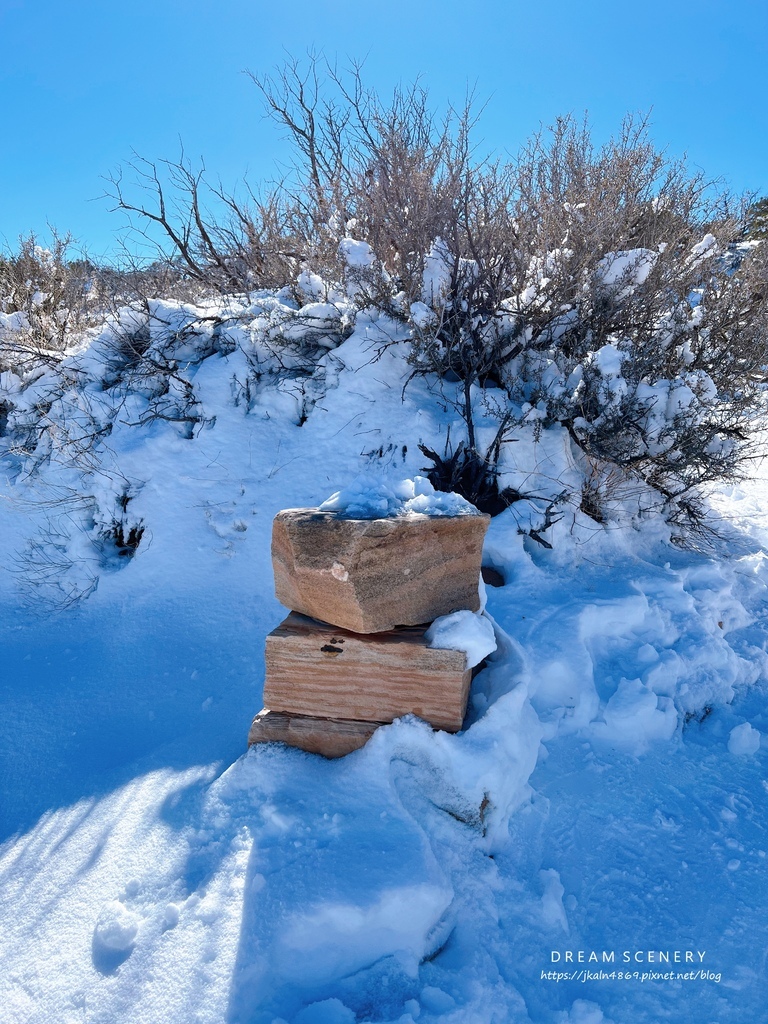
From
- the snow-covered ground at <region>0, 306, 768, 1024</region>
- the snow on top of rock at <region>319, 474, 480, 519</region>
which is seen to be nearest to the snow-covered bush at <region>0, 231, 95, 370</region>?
the snow-covered ground at <region>0, 306, 768, 1024</region>

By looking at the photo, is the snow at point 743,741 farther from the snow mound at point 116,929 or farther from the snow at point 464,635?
the snow mound at point 116,929

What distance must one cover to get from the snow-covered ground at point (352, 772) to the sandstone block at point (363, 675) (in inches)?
4.5

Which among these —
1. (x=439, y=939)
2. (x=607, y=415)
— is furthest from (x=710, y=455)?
(x=439, y=939)

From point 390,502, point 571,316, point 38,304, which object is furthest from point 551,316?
point 38,304

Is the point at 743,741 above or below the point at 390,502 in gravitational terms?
below

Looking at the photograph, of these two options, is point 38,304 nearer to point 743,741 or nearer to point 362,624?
point 362,624

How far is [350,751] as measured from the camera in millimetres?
2795

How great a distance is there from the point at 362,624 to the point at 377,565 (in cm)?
25

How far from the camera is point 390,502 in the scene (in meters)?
2.78

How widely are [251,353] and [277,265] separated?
1331 millimetres

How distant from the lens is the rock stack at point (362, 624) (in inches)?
102

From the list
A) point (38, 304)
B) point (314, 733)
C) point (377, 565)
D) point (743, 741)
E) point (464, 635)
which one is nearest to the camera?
point (377, 565)

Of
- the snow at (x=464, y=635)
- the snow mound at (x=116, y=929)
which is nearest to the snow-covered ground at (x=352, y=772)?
the snow mound at (x=116, y=929)

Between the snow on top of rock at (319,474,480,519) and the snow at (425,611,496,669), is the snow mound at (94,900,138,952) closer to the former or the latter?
the snow at (425,611,496,669)
